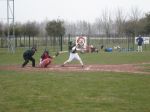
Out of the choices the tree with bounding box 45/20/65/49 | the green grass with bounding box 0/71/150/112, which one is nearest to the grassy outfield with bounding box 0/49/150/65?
the green grass with bounding box 0/71/150/112

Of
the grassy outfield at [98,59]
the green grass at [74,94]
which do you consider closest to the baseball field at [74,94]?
the green grass at [74,94]

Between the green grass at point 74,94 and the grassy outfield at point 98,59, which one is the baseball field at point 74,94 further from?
the grassy outfield at point 98,59

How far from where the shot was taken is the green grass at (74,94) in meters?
9.63

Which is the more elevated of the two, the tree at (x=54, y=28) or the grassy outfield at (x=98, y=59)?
the tree at (x=54, y=28)

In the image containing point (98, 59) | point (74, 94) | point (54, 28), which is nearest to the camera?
point (74, 94)

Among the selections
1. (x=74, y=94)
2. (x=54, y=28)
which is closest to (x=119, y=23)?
(x=54, y=28)

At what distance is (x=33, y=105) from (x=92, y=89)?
3.20 metres

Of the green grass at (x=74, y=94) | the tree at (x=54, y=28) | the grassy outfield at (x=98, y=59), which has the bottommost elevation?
the green grass at (x=74, y=94)

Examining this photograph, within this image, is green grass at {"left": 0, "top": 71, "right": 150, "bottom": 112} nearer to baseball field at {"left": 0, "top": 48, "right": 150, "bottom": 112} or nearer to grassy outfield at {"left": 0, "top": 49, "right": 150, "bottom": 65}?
baseball field at {"left": 0, "top": 48, "right": 150, "bottom": 112}

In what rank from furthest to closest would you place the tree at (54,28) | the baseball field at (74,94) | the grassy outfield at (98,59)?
the tree at (54,28) → the grassy outfield at (98,59) → the baseball field at (74,94)

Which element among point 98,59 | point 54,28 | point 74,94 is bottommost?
point 74,94

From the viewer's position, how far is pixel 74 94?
11602 millimetres

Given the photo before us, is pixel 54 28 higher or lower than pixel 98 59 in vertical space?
higher

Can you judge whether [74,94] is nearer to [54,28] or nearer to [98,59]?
[98,59]
